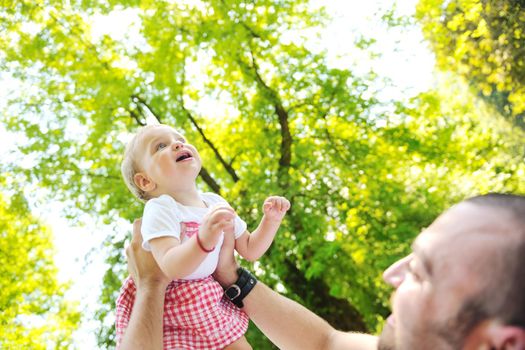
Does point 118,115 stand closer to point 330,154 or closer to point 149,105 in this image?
point 149,105

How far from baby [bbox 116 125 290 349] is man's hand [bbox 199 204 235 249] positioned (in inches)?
3.9

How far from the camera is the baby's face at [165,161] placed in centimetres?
211

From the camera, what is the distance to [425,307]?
47.5 inches

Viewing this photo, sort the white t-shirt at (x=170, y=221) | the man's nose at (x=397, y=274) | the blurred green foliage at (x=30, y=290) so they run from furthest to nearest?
the blurred green foliage at (x=30, y=290) → the white t-shirt at (x=170, y=221) → the man's nose at (x=397, y=274)

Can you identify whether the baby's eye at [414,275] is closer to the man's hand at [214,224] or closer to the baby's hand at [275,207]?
the man's hand at [214,224]

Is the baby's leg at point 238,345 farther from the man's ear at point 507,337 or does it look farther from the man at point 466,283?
the man's ear at point 507,337

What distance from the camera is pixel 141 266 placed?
222cm

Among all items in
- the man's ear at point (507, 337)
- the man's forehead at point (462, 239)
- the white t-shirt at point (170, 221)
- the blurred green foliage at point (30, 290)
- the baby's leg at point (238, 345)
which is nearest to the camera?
the man's ear at point (507, 337)

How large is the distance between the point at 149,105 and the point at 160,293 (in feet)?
21.0

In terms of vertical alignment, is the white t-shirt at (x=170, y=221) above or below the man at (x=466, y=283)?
above

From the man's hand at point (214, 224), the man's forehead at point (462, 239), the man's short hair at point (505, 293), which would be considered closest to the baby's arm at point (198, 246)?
the man's hand at point (214, 224)

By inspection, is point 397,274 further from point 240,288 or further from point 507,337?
point 240,288

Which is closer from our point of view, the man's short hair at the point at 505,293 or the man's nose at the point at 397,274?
the man's short hair at the point at 505,293

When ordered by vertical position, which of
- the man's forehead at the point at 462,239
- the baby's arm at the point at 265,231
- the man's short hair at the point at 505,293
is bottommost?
the man's short hair at the point at 505,293
